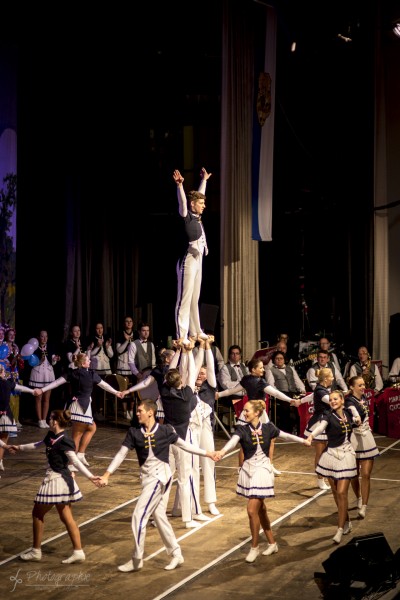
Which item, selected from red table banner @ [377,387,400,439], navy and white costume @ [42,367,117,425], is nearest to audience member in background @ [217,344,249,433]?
red table banner @ [377,387,400,439]

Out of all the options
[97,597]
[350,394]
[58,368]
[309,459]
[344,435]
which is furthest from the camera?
[58,368]

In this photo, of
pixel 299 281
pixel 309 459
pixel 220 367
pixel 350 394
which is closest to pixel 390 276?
pixel 299 281

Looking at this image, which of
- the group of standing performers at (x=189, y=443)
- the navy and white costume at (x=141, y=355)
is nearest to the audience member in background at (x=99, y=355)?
the navy and white costume at (x=141, y=355)

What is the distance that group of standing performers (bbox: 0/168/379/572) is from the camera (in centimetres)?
783

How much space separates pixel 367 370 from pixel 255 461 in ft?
19.2

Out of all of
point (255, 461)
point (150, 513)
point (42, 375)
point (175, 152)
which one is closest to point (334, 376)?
point (42, 375)

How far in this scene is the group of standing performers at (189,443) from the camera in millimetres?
7832

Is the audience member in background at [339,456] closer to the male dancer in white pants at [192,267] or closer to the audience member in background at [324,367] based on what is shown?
the male dancer in white pants at [192,267]

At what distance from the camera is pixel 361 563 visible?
6684 millimetres

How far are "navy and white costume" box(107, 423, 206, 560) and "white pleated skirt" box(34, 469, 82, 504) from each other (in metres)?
0.47

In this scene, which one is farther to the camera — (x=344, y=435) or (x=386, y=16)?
(x=386, y=16)

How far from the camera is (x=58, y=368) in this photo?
14.8 m

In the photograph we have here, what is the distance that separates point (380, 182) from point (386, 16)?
264 cm

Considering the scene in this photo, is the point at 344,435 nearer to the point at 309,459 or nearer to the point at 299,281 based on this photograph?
the point at 309,459
